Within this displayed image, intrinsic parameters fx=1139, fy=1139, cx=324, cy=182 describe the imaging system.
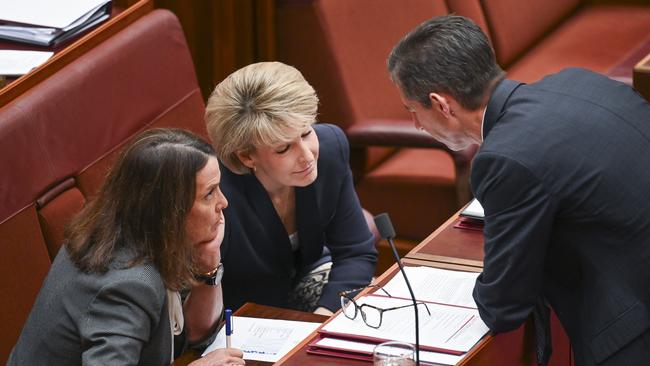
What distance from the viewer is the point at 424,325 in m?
2.16

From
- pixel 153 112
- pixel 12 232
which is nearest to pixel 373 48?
pixel 153 112

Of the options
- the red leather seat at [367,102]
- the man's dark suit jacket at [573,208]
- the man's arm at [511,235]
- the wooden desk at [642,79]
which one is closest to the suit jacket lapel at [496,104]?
the man's dark suit jacket at [573,208]

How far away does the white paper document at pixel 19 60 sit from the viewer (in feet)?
9.01

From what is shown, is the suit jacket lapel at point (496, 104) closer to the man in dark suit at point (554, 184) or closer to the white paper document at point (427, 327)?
the man in dark suit at point (554, 184)

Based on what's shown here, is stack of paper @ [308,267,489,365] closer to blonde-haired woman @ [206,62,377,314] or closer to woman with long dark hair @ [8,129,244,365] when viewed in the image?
woman with long dark hair @ [8,129,244,365]

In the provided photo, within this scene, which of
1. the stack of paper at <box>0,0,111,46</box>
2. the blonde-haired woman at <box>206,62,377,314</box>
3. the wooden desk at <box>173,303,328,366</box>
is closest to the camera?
the wooden desk at <box>173,303,328,366</box>

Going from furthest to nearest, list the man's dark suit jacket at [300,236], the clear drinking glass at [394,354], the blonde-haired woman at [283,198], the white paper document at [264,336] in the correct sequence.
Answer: the man's dark suit jacket at [300,236] → the blonde-haired woman at [283,198] → the white paper document at [264,336] → the clear drinking glass at [394,354]

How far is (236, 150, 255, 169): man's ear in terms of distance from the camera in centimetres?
267

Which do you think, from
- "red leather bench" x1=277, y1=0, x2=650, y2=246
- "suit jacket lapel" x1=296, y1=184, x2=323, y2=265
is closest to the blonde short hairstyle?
"suit jacket lapel" x1=296, y1=184, x2=323, y2=265

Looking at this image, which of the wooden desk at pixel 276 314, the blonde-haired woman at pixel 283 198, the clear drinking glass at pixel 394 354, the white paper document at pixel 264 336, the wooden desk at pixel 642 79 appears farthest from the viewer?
the blonde-haired woman at pixel 283 198

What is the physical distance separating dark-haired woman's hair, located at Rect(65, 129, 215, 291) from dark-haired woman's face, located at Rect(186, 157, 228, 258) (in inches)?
0.8

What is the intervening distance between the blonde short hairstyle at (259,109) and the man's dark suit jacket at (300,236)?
13cm

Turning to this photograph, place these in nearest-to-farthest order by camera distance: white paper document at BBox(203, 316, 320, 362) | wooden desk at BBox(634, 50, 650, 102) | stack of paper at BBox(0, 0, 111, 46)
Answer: white paper document at BBox(203, 316, 320, 362), wooden desk at BBox(634, 50, 650, 102), stack of paper at BBox(0, 0, 111, 46)

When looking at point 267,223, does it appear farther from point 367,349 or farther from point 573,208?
point 573,208
